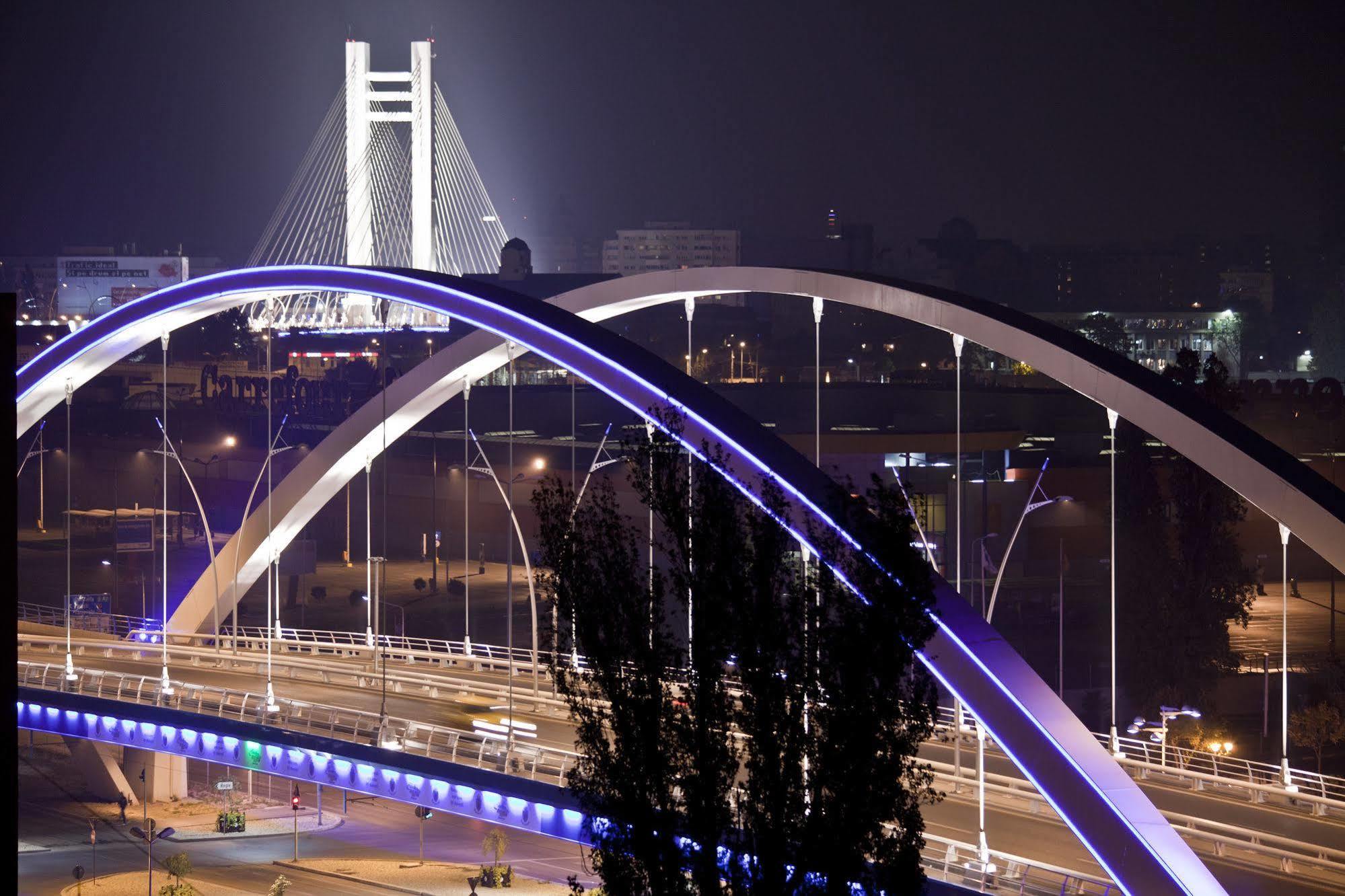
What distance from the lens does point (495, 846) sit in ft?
93.8

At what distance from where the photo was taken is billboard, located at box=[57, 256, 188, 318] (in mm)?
135500

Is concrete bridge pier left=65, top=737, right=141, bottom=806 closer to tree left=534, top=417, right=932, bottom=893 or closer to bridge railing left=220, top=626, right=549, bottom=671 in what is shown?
bridge railing left=220, top=626, right=549, bottom=671

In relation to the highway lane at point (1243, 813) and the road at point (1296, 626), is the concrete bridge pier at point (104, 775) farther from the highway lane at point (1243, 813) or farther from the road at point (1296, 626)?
the road at point (1296, 626)

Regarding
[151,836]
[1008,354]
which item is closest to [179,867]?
[151,836]

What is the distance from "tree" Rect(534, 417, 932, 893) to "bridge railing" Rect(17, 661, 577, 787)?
7442 mm

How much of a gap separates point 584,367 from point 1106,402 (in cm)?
741

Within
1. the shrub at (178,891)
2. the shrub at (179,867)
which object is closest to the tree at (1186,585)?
the shrub at (179,867)

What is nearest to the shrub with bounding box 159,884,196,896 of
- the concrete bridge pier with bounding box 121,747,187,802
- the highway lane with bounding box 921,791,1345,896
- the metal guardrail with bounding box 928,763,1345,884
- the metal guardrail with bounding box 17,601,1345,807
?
the metal guardrail with bounding box 17,601,1345,807

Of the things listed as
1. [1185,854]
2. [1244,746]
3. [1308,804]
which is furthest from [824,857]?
[1244,746]

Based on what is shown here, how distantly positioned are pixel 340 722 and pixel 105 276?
120 meters

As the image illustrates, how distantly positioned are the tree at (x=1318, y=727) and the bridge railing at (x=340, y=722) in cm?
1771

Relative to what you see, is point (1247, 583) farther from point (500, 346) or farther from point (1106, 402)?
point (1106, 402)

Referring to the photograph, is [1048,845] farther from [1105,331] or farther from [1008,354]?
[1105,331]

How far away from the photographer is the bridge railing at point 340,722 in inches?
847
